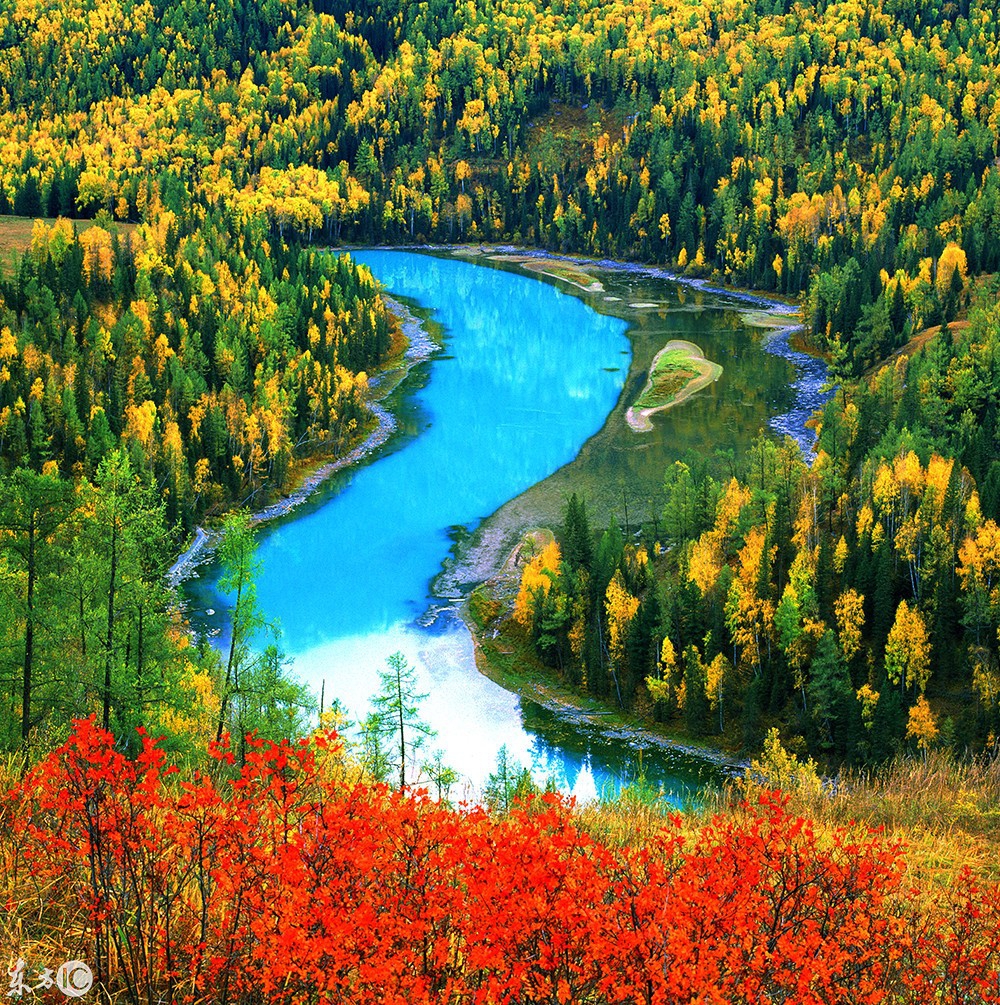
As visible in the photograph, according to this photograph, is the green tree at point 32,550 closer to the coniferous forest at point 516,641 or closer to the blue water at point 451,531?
→ the coniferous forest at point 516,641

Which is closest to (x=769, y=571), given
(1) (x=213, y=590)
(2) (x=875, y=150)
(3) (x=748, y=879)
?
(1) (x=213, y=590)

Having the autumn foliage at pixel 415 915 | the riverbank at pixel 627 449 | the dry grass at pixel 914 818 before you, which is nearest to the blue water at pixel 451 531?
the riverbank at pixel 627 449

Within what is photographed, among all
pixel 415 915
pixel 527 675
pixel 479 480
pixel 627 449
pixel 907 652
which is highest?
pixel 415 915

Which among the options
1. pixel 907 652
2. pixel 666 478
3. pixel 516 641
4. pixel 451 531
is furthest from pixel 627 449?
pixel 907 652

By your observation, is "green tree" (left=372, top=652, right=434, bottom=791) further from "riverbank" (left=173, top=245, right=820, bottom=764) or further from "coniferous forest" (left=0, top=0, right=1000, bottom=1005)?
"riverbank" (left=173, top=245, right=820, bottom=764)

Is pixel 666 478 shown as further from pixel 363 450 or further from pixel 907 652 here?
pixel 907 652

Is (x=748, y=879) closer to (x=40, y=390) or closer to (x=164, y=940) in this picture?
(x=164, y=940)
